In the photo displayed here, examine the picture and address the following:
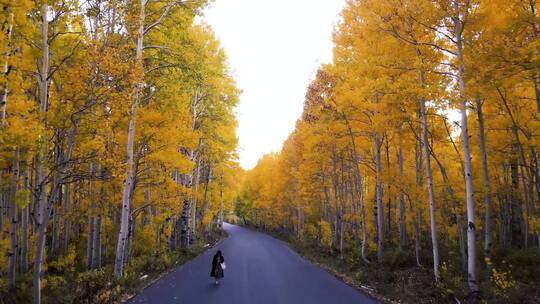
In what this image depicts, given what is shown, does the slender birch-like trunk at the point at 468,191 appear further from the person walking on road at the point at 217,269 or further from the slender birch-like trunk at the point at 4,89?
the slender birch-like trunk at the point at 4,89

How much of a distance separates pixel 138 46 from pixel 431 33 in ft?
29.9

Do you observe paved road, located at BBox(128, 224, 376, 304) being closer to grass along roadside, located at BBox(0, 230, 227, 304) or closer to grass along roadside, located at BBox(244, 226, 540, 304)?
grass along roadside, located at BBox(0, 230, 227, 304)

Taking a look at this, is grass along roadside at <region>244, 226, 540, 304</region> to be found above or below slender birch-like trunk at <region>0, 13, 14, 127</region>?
below

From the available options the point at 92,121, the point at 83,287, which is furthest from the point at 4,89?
the point at 83,287

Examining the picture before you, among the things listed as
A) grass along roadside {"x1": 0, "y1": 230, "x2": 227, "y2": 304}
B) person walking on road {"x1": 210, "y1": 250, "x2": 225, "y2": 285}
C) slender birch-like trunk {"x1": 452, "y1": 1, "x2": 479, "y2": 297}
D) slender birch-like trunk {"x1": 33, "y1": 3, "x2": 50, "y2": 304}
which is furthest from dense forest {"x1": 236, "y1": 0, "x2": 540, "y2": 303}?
slender birch-like trunk {"x1": 33, "y1": 3, "x2": 50, "y2": 304}

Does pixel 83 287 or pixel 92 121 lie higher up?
pixel 92 121

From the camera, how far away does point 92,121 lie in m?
8.12

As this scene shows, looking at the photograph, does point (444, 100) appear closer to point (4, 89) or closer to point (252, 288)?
point (252, 288)

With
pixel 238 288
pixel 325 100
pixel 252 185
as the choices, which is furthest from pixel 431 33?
pixel 252 185

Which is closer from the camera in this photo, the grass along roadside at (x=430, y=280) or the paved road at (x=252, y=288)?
the grass along roadside at (x=430, y=280)

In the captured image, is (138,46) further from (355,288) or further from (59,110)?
(355,288)

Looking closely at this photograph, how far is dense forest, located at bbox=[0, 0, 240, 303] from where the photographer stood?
24.7 ft

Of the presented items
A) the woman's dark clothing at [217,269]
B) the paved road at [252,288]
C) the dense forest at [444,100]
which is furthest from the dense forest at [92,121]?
the dense forest at [444,100]

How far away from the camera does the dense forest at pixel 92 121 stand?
24.7ft
